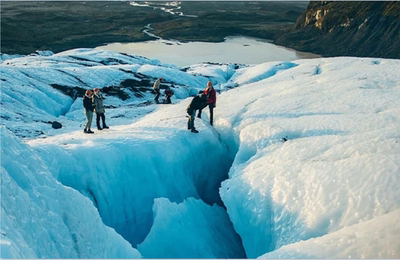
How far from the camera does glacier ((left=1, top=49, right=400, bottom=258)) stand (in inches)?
262

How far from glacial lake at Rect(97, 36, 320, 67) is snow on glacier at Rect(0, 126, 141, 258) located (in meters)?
42.6

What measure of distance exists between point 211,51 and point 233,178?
54511mm

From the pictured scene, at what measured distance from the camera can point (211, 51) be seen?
63062 mm

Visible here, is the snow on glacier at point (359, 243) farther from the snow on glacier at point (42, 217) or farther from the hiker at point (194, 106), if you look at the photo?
the hiker at point (194, 106)

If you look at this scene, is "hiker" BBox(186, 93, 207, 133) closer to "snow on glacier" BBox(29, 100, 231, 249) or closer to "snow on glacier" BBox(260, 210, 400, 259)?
"snow on glacier" BBox(29, 100, 231, 249)

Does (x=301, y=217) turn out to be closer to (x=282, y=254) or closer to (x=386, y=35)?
(x=282, y=254)

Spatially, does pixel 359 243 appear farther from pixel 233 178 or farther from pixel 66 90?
pixel 66 90

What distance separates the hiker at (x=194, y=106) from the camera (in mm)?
12883

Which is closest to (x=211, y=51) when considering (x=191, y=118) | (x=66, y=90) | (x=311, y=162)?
(x=66, y=90)

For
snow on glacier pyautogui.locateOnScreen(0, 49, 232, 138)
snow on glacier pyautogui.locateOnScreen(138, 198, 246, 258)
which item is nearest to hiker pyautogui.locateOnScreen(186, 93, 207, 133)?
snow on glacier pyautogui.locateOnScreen(138, 198, 246, 258)

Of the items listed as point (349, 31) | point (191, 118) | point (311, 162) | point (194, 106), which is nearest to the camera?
point (311, 162)

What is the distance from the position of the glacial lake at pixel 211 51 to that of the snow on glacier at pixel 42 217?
42.6 meters

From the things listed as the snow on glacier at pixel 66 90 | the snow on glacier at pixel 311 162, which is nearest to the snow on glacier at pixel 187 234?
the snow on glacier at pixel 311 162

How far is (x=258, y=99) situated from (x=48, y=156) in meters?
9.44
